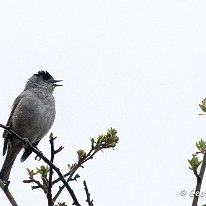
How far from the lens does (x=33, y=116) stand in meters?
8.12

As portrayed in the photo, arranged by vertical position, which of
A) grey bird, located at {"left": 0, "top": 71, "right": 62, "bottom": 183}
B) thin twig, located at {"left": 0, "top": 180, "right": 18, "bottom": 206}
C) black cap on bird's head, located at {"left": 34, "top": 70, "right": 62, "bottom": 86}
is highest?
black cap on bird's head, located at {"left": 34, "top": 70, "right": 62, "bottom": 86}

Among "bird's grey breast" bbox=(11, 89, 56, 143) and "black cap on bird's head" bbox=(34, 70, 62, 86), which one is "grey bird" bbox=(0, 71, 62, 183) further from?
"black cap on bird's head" bbox=(34, 70, 62, 86)

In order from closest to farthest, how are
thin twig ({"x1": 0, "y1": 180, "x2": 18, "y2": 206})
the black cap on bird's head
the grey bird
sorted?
thin twig ({"x1": 0, "y1": 180, "x2": 18, "y2": 206}) < the grey bird < the black cap on bird's head

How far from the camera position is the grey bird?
810 centimetres

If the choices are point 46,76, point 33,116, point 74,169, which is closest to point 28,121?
point 33,116

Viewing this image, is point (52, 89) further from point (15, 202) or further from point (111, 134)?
point (15, 202)

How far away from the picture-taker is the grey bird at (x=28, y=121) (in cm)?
810

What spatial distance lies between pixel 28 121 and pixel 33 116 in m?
0.12

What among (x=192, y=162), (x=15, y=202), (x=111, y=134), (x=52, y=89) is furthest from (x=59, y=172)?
(x=52, y=89)

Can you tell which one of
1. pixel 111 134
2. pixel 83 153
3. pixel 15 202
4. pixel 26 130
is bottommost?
pixel 15 202

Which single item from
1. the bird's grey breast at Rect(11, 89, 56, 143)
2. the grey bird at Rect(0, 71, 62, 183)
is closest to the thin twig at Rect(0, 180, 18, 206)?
the grey bird at Rect(0, 71, 62, 183)

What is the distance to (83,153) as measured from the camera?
13.9 feet

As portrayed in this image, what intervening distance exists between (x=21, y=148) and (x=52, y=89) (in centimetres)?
138

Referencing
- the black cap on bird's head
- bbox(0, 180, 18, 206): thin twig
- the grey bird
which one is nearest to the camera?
bbox(0, 180, 18, 206): thin twig
